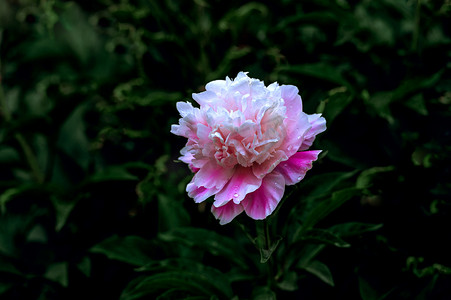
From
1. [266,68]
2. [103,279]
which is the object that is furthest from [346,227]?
[103,279]

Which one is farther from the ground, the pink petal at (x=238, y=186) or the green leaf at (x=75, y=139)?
the pink petal at (x=238, y=186)

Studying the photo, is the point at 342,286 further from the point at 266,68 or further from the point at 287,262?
the point at 266,68

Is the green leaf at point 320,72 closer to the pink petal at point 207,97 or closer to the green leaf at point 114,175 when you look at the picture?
the green leaf at point 114,175

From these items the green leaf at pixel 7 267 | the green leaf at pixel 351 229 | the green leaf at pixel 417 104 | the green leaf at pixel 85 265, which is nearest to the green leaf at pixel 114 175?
the green leaf at pixel 85 265

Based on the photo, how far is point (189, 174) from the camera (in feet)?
5.91

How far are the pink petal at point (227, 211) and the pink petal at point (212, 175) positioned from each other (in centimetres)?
4

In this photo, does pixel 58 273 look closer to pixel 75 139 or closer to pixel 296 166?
pixel 75 139

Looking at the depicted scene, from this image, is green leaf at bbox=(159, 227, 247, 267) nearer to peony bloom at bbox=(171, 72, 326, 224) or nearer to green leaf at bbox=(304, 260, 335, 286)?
green leaf at bbox=(304, 260, 335, 286)

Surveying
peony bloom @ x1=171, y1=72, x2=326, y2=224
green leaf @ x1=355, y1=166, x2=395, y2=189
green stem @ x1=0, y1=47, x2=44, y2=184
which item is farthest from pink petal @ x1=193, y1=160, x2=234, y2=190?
green stem @ x1=0, y1=47, x2=44, y2=184

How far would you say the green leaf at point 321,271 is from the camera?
3.52ft

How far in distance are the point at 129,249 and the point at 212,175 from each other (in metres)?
0.66

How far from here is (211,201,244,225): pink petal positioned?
32.8 inches

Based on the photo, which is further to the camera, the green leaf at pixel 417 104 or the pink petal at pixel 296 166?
the green leaf at pixel 417 104

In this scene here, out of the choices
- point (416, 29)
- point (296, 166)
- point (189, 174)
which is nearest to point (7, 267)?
point (189, 174)
